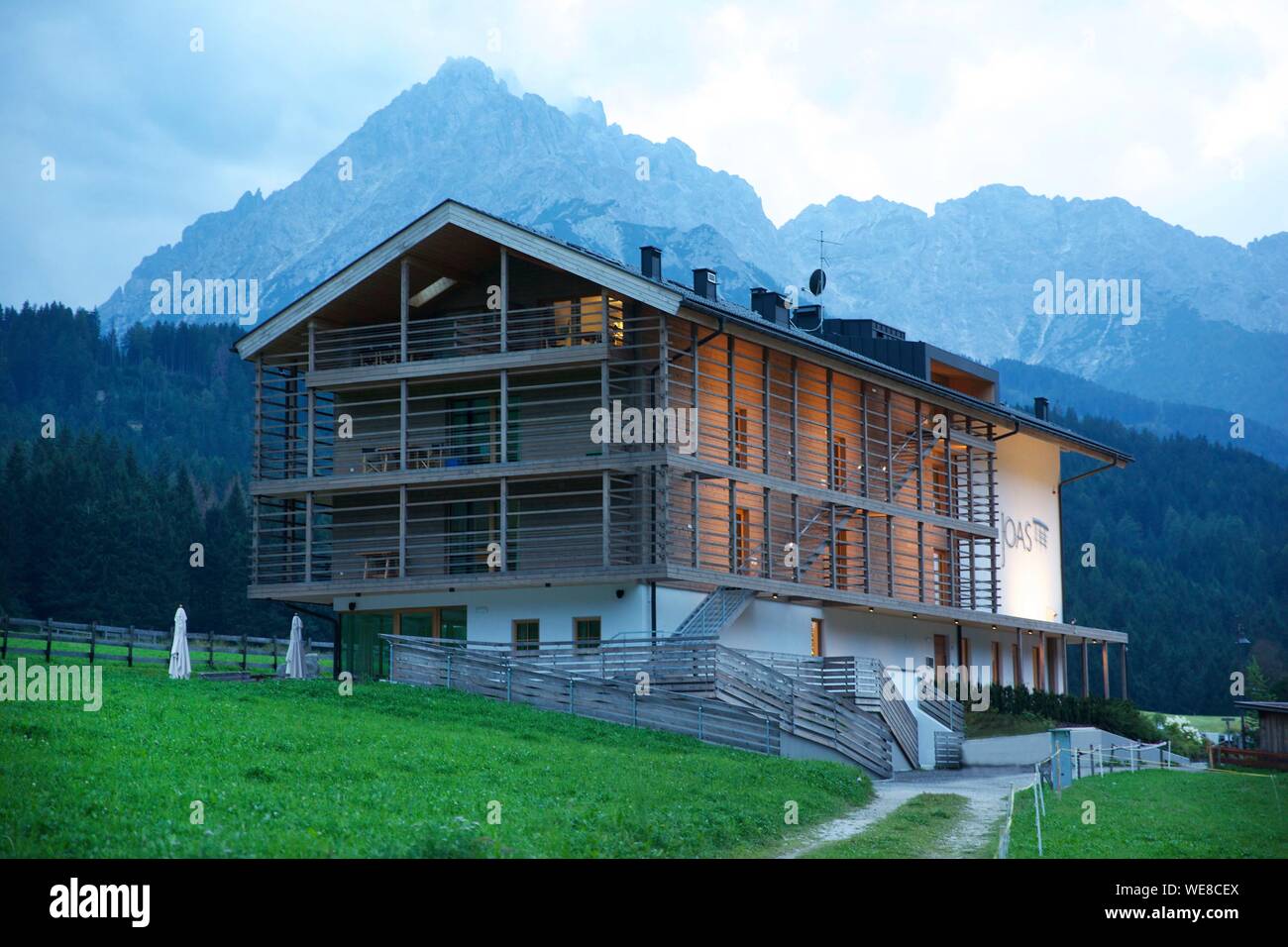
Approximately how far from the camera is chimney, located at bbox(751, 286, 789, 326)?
5316 centimetres

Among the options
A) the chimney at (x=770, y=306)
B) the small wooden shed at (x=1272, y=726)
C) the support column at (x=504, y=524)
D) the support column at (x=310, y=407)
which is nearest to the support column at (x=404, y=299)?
the support column at (x=310, y=407)

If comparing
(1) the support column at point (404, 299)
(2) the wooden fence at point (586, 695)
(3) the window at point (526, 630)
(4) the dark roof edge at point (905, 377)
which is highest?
(1) the support column at point (404, 299)

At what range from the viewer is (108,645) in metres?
49.1

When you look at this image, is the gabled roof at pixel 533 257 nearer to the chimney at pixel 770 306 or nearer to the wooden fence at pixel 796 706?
the chimney at pixel 770 306

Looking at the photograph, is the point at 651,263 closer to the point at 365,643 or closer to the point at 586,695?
the point at 365,643

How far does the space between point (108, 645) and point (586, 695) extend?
20.9 metres

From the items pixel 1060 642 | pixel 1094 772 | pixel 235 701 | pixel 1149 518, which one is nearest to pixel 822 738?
pixel 1094 772

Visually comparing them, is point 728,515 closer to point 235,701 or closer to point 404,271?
point 404,271

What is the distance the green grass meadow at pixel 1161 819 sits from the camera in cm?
2064

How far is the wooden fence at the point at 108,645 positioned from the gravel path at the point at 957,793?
19529 mm

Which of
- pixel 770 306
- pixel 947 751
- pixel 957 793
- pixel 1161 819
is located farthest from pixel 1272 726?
pixel 1161 819

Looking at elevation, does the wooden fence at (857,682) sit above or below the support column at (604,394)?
below

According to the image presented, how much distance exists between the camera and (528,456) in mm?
43625
